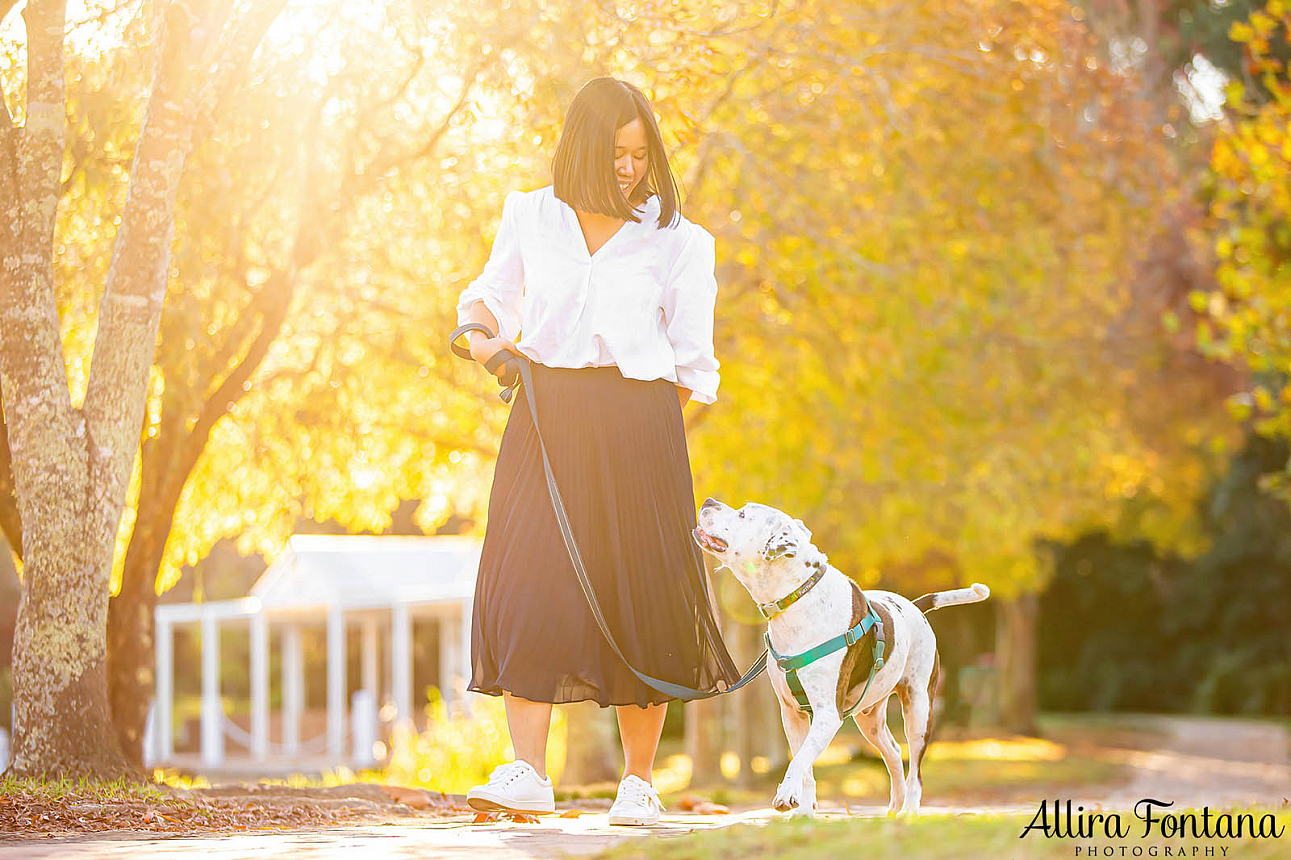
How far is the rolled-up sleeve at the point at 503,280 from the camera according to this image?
539cm

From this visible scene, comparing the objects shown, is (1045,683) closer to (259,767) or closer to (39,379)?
(259,767)

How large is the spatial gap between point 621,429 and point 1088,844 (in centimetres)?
200

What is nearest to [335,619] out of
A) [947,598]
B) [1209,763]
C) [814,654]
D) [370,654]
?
[370,654]

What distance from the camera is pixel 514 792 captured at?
4965 mm

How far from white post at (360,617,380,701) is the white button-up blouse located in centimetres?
2619

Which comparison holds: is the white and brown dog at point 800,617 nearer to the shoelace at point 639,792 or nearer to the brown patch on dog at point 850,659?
the brown patch on dog at point 850,659

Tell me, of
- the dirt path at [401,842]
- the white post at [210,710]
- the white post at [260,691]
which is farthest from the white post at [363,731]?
the dirt path at [401,842]

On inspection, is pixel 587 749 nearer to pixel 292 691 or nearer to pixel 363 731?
pixel 363 731

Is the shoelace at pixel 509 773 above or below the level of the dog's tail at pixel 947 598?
below

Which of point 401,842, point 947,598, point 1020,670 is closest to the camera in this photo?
point 401,842

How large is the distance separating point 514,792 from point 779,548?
3.77 feet

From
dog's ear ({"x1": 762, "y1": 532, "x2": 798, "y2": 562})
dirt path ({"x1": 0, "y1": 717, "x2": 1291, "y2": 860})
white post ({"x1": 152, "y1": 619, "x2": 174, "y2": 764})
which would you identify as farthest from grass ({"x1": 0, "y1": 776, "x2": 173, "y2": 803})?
white post ({"x1": 152, "y1": 619, "x2": 174, "y2": 764})

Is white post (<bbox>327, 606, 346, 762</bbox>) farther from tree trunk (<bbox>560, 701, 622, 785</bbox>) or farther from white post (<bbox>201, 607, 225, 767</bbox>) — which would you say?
tree trunk (<bbox>560, 701, 622, 785</bbox>)

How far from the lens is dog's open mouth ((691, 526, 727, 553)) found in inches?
202
